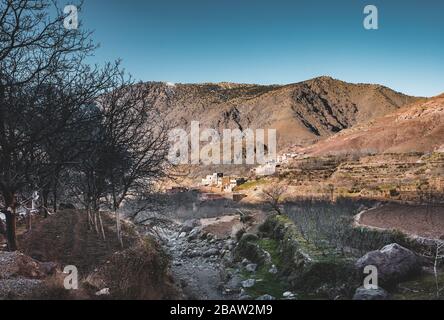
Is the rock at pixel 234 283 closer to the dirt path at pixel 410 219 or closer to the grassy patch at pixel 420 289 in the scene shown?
the grassy patch at pixel 420 289

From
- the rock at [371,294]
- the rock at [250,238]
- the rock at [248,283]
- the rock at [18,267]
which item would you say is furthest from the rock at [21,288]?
the rock at [250,238]

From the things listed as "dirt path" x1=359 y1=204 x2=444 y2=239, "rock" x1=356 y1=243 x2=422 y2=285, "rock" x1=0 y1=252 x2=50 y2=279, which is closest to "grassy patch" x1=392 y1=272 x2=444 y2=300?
"rock" x1=356 y1=243 x2=422 y2=285

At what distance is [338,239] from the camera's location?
72.0 ft

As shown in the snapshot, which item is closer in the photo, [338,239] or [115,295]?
[115,295]

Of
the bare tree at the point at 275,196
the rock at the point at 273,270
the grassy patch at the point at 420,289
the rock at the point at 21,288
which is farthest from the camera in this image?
the bare tree at the point at 275,196

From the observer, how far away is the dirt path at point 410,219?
21.9 m

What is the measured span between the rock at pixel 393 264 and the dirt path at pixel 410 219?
487cm

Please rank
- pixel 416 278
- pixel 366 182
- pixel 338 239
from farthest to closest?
pixel 366 182, pixel 338 239, pixel 416 278

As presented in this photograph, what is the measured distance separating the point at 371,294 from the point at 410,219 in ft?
51.1

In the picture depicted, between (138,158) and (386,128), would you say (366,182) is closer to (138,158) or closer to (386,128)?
(138,158)

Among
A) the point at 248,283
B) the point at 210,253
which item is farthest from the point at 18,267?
the point at 210,253

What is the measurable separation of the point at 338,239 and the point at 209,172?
115m

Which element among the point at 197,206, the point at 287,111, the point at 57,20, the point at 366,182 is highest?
the point at 287,111
